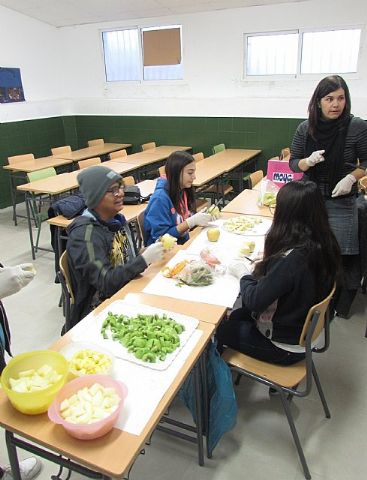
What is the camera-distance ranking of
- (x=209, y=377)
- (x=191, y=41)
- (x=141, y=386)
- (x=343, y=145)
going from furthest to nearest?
(x=191, y=41), (x=343, y=145), (x=209, y=377), (x=141, y=386)

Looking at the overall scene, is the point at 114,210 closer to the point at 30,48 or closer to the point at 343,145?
the point at 343,145

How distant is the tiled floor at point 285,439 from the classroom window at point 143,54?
500 cm

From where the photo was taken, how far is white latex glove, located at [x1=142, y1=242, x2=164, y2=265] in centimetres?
198

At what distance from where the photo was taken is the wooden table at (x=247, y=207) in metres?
3.07

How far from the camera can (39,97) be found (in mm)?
6582

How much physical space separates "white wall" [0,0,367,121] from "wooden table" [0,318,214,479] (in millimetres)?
5347

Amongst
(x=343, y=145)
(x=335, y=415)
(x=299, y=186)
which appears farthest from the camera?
(x=343, y=145)

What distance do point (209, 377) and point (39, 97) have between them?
20.6 ft

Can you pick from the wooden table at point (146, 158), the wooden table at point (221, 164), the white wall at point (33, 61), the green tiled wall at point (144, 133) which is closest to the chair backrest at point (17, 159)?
the green tiled wall at point (144, 133)

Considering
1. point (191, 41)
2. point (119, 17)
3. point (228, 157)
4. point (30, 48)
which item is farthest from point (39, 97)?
point (228, 157)

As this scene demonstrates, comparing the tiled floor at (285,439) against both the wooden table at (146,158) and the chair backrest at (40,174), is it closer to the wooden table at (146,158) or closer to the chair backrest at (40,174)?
the chair backrest at (40,174)

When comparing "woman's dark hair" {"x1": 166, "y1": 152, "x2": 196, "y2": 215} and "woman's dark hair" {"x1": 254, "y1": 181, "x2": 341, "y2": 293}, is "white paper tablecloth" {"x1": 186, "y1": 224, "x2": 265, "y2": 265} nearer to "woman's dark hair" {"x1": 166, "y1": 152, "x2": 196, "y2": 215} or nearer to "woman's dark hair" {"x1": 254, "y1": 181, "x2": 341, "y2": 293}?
"woman's dark hair" {"x1": 166, "y1": 152, "x2": 196, "y2": 215}

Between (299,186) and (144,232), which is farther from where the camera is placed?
(144,232)

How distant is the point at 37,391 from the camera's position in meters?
1.09
